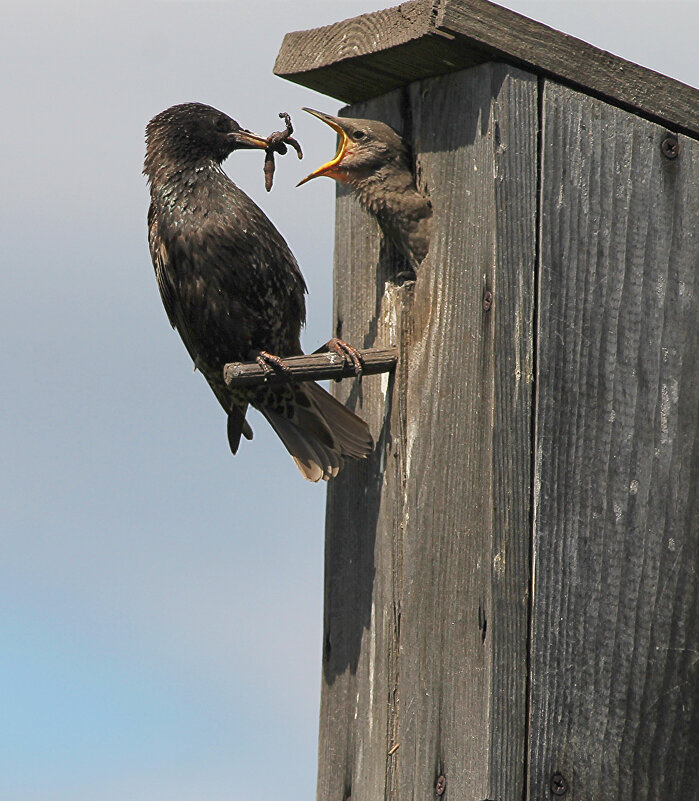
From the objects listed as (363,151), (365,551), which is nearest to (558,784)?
(365,551)

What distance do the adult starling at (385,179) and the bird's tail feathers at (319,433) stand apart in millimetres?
457

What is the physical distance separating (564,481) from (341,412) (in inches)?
31.7

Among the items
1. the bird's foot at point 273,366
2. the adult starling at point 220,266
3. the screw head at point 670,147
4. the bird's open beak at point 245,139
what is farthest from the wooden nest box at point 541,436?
the bird's open beak at point 245,139

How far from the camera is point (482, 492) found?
115 inches

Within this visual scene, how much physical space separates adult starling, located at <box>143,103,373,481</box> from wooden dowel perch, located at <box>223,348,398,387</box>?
0.42 m

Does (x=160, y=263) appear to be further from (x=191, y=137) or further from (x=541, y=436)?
(x=541, y=436)

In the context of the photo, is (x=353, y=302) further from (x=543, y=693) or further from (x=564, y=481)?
(x=543, y=693)

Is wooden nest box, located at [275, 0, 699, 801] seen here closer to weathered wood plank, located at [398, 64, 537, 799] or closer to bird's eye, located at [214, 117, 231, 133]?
weathered wood plank, located at [398, 64, 537, 799]

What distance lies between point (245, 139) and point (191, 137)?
179 mm

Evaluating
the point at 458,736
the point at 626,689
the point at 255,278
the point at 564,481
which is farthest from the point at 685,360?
the point at 255,278

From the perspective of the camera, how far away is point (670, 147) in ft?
10.5

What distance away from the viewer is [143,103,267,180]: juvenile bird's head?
416 cm

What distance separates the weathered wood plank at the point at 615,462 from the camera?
291 centimetres

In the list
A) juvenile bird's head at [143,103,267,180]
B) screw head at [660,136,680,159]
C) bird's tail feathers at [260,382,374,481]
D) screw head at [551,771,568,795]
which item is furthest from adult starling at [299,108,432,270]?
screw head at [551,771,568,795]
